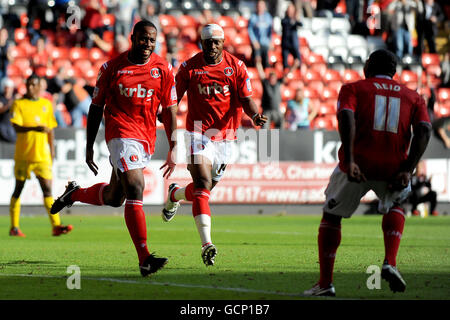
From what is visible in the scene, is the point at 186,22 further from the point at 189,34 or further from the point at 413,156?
the point at 413,156

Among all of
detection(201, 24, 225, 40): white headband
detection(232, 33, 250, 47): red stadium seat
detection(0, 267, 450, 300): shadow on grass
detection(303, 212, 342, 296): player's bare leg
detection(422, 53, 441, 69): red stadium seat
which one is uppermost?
detection(232, 33, 250, 47): red stadium seat

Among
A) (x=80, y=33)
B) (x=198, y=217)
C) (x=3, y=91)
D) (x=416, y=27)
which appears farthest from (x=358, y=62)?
(x=198, y=217)

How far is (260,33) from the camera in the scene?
945 inches

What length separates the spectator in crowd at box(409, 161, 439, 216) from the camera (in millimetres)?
20748

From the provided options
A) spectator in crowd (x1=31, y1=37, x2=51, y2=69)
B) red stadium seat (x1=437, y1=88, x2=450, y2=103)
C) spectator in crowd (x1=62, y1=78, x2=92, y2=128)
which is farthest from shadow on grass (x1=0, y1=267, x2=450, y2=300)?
red stadium seat (x1=437, y1=88, x2=450, y2=103)

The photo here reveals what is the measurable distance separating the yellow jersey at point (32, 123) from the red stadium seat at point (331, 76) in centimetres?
1217

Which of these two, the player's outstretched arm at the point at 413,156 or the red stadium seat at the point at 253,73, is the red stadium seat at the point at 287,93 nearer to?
the red stadium seat at the point at 253,73

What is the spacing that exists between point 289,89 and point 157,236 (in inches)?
424

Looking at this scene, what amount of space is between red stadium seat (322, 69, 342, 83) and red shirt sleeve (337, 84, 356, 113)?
59.3 feet

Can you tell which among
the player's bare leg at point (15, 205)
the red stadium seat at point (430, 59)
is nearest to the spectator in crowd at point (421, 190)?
the red stadium seat at point (430, 59)

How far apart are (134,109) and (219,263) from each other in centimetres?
194

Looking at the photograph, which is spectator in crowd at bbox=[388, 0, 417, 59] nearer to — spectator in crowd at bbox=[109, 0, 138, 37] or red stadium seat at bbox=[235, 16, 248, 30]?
red stadium seat at bbox=[235, 16, 248, 30]

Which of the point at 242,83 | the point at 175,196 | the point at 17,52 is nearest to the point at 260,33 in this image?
the point at 17,52

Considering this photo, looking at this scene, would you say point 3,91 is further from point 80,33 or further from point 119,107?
point 119,107
